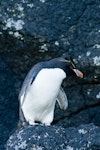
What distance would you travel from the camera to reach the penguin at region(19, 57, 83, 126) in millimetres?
4316

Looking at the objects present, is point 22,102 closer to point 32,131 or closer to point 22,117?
point 22,117

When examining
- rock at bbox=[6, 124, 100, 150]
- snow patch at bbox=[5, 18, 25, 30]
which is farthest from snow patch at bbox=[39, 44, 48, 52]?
rock at bbox=[6, 124, 100, 150]

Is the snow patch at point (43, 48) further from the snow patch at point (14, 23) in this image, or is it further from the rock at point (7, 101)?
the rock at point (7, 101)

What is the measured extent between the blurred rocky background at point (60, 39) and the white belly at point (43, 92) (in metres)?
0.30

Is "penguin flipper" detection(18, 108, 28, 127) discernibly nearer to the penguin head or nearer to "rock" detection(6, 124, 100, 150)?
the penguin head

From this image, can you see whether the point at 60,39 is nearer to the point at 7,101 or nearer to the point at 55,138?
the point at 7,101

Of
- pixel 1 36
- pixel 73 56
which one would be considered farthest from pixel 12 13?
pixel 73 56

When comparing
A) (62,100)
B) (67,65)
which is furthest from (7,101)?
(67,65)

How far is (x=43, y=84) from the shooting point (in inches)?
170

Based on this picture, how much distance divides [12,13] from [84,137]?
114 centimetres

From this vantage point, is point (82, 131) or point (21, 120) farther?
point (21, 120)

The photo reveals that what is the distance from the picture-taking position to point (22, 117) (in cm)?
442

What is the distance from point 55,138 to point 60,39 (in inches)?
36.3

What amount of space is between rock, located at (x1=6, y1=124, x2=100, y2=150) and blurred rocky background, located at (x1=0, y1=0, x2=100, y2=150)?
754mm
